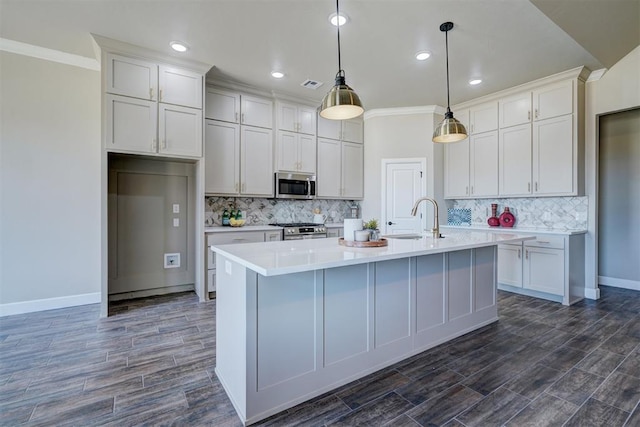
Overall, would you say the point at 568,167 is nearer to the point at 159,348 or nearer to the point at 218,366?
the point at 218,366

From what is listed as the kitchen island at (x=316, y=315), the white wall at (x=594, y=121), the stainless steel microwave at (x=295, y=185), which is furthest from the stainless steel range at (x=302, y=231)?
the white wall at (x=594, y=121)

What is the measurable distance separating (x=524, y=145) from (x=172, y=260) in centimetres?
533

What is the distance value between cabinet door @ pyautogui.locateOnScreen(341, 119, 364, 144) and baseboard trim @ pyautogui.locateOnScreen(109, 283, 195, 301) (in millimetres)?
3556

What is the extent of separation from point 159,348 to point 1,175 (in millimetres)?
2679

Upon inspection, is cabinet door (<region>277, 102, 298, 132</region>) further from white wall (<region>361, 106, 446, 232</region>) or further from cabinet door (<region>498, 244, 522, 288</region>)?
cabinet door (<region>498, 244, 522, 288</region>)

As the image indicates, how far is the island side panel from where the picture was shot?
5.61 feet

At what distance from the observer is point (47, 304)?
3.53m

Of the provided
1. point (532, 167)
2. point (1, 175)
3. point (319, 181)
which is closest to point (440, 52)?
point (532, 167)

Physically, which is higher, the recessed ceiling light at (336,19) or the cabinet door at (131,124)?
the recessed ceiling light at (336,19)

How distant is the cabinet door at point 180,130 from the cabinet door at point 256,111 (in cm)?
80

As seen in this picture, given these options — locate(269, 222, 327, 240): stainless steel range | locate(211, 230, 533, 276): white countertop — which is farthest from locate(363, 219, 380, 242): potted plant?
locate(269, 222, 327, 240): stainless steel range

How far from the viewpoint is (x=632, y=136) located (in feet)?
14.3

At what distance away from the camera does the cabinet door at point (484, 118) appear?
15.8 ft

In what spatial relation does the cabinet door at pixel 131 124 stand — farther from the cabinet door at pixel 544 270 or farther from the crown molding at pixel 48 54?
the cabinet door at pixel 544 270
